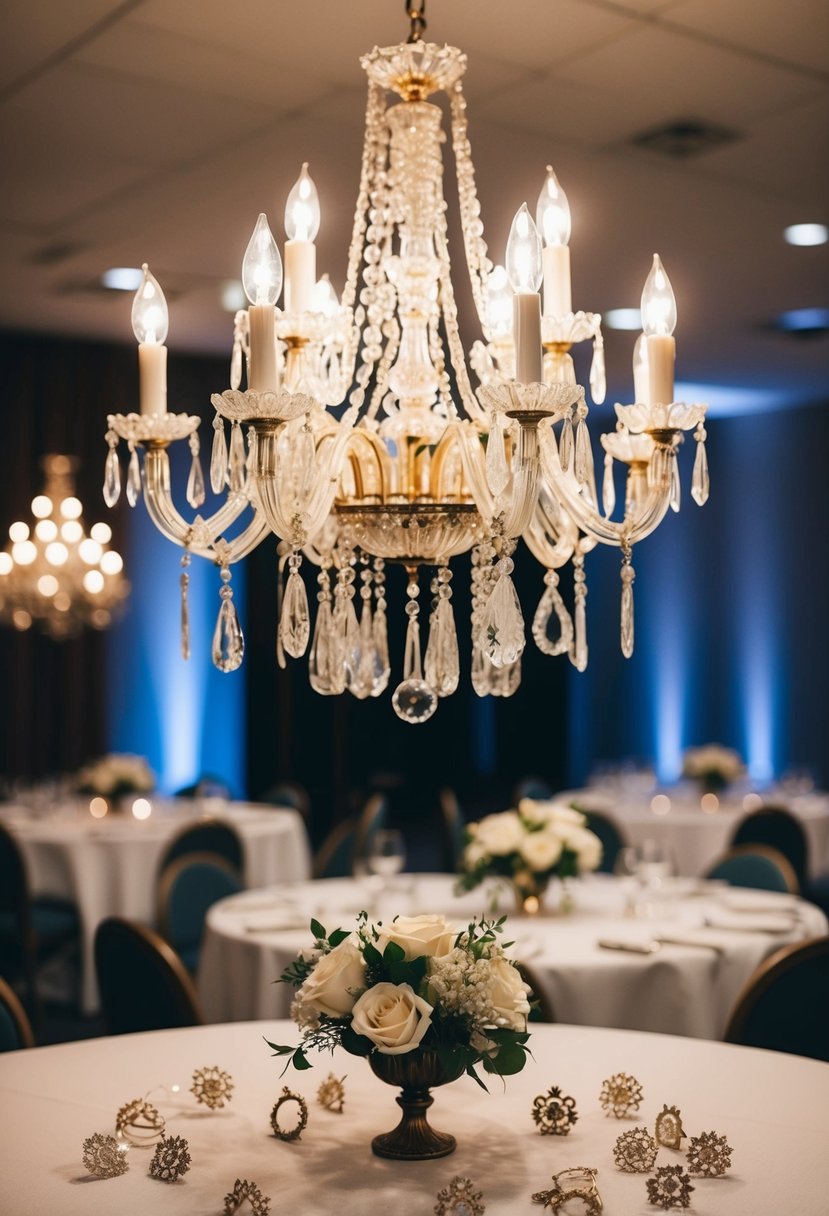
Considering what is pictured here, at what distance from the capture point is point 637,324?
316 inches

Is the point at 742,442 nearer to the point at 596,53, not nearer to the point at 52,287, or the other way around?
the point at 52,287

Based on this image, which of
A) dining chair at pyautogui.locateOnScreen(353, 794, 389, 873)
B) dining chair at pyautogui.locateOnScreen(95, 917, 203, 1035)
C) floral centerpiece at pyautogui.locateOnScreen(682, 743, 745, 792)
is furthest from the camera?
floral centerpiece at pyautogui.locateOnScreen(682, 743, 745, 792)

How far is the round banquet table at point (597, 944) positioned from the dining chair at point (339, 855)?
1.36m

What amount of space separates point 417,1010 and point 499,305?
4.17 feet

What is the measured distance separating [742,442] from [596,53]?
7.46m

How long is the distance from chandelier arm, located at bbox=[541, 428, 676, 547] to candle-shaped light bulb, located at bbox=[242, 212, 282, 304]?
19.5 inches

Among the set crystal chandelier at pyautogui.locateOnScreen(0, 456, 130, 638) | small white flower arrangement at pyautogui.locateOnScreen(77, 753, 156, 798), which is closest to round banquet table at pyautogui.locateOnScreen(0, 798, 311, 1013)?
small white flower arrangement at pyautogui.locateOnScreen(77, 753, 156, 798)

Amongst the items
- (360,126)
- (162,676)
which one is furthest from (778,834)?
(162,676)

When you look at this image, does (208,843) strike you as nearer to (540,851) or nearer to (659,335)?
(540,851)

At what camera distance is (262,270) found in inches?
87.1

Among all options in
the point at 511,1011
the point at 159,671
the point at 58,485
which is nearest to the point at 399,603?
the point at 159,671

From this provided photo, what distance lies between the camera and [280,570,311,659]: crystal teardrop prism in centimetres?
228

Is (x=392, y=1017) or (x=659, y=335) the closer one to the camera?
(x=392, y=1017)

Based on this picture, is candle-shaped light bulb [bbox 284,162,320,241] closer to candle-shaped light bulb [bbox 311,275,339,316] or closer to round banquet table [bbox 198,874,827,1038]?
candle-shaped light bulb [bbox 311,275,339,316]
